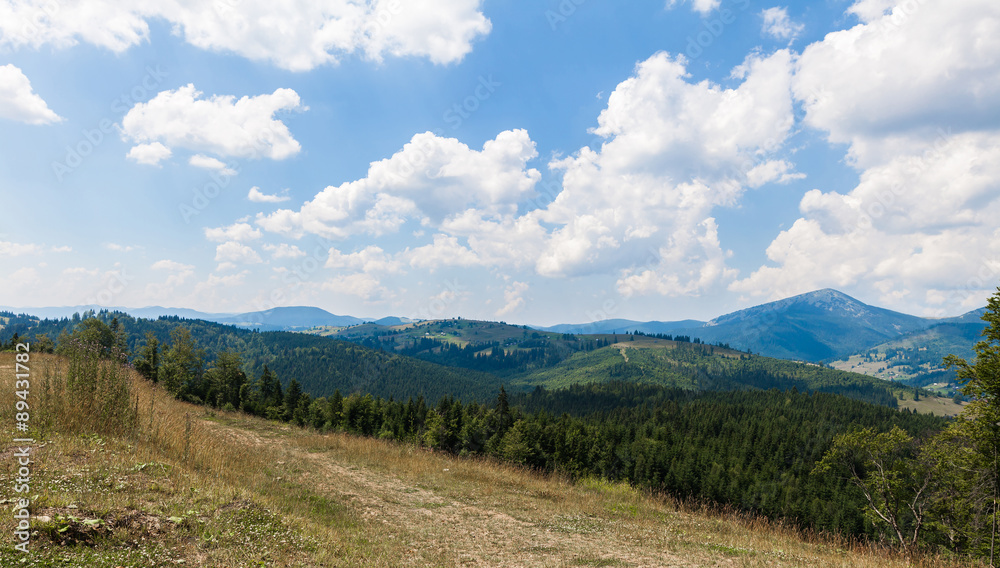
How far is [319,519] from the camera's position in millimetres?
11758

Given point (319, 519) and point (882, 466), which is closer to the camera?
point (319, 519)

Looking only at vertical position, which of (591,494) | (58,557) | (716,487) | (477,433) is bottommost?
(716,487)

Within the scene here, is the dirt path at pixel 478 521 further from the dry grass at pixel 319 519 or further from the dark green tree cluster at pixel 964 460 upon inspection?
the dark green tree cluster at pixel 964 460

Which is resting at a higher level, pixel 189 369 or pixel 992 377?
pixel 992 377

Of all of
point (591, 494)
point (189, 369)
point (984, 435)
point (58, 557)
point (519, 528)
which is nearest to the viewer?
point (58, 557)

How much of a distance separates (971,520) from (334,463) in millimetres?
36281

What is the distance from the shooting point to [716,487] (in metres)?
93.2

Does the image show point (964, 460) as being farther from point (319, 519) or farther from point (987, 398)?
point (319, 519)

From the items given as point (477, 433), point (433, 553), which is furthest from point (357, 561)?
point (477, 433)

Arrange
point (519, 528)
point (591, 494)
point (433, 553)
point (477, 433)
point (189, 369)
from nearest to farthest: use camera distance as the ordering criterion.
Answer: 1. point (433, 553)
2. point (519, 528)
3. point (591, 494)
4. point (189, 369)
5. point (477, 433)

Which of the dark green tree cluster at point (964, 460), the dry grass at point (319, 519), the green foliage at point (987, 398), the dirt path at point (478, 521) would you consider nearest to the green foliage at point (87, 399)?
the dry grass at point (319, 519)

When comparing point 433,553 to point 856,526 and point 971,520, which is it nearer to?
point 971,520

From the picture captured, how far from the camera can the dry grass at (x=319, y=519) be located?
7.36m

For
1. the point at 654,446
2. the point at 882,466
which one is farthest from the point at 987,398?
the point at 654,446
